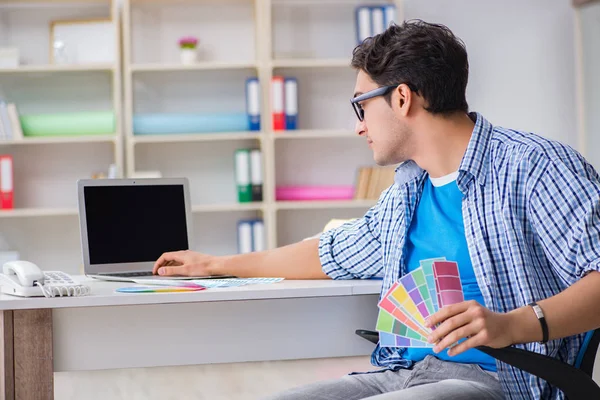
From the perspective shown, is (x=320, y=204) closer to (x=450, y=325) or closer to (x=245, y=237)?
(x=245, y=237)

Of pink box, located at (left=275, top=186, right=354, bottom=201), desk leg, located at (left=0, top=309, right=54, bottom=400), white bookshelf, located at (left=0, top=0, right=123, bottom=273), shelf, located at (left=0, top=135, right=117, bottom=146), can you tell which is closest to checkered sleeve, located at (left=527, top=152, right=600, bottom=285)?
desk leg, located at (left=0, top=309, right=54, bottom=400)

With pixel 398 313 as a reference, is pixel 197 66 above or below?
above

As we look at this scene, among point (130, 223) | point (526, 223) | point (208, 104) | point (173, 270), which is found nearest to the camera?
point (526, 223)

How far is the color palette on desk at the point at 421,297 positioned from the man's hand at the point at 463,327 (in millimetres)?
36

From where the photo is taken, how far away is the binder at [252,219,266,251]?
456 centimetres

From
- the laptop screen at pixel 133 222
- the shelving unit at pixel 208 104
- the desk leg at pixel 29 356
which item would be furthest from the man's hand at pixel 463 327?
the shelving unit at pixel 208 104

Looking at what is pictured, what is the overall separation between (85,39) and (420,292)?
384cm

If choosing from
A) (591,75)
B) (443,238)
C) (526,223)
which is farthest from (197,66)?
(526,223)

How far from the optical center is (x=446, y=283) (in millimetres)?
1214

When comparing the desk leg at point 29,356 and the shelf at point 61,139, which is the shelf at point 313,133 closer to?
the shelf at point 61,139

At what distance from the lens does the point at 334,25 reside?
4824mm

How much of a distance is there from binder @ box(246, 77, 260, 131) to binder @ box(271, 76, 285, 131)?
0.28 feet

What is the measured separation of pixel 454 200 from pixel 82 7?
146 inches

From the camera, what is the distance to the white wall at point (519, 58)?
4.93m
